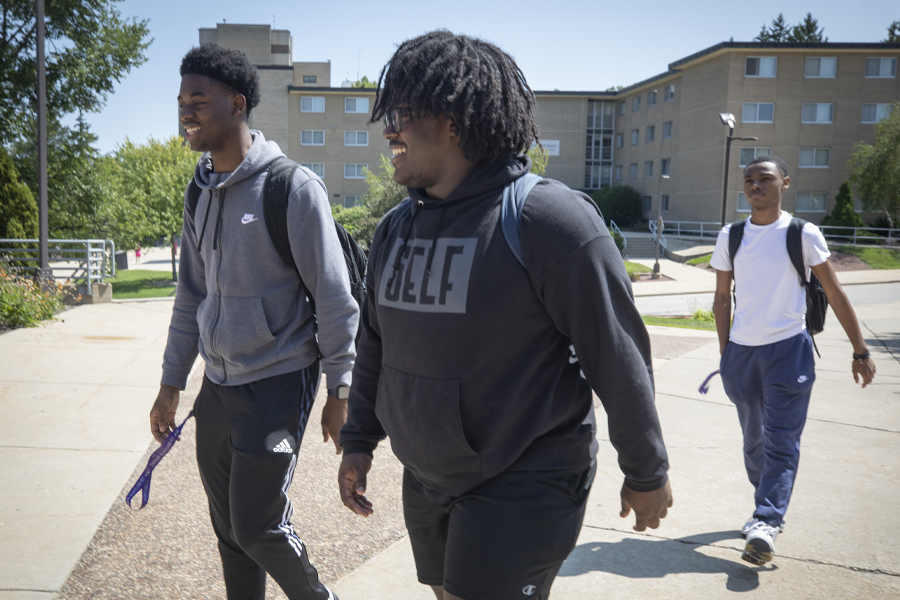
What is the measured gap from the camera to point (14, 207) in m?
18.4

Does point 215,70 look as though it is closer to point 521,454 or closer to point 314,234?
point 314,234

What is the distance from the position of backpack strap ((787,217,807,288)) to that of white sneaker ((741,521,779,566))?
4.29 ft

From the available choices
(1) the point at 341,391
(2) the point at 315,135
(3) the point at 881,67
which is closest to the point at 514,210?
(1) the point at 341,391

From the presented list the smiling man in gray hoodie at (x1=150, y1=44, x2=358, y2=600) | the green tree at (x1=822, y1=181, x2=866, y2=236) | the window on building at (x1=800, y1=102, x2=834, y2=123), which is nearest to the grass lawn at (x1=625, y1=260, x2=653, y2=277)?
the green tree at (x1=822, y1=181, x2=866, y2=236)

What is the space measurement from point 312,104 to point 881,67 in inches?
1509

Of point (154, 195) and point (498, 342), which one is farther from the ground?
point (154, 195)

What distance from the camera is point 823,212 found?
4472cm

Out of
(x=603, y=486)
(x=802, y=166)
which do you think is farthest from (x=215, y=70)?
(x=802, y=166)

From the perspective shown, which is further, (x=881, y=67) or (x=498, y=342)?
(x=881, y=67)

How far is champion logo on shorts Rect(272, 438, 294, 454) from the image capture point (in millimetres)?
2480

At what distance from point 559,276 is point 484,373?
31cm

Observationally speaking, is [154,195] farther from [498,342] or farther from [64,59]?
[498,342]

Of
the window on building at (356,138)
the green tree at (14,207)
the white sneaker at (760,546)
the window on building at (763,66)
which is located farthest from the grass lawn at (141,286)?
the window on building at (763,66)

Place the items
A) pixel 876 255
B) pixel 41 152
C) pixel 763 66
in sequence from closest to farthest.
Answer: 1. pixel 41 152
2. pixel 876 255
3. pixel 763 66
